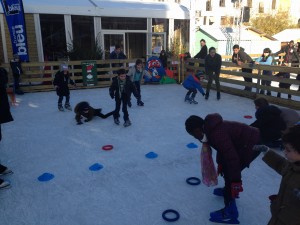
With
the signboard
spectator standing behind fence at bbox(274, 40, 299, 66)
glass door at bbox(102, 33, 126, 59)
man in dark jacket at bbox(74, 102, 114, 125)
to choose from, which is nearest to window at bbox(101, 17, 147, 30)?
glass door at bbox(102, 33, 126, 59)

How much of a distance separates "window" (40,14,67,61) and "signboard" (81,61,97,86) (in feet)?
8.31

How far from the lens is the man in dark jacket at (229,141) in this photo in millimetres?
2465

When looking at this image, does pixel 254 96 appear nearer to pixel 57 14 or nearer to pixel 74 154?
pixel 74 154

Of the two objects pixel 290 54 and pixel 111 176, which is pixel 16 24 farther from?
pixel 290 54

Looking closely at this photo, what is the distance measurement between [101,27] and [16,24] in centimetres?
458

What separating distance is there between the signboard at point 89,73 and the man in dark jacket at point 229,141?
9.08 metres

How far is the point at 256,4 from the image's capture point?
4678 centimetres

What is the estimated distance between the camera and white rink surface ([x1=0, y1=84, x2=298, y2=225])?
9.98 ft

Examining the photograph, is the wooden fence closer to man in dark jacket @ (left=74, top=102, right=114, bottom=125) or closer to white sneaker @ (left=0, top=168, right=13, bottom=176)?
man in dark jacket @ (left=74, top=102, right=114, bottom=125)

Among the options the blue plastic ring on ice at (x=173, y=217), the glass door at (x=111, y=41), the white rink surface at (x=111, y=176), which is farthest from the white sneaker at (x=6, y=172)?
the glass door at (x=111, y=41)

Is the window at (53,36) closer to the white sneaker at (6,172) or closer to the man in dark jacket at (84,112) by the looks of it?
the man in dark jacket at (84,112)

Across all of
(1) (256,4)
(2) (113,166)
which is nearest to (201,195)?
(2) (113,166)

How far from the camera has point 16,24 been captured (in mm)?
10602

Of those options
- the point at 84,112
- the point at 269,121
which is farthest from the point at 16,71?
the point at 269,121
